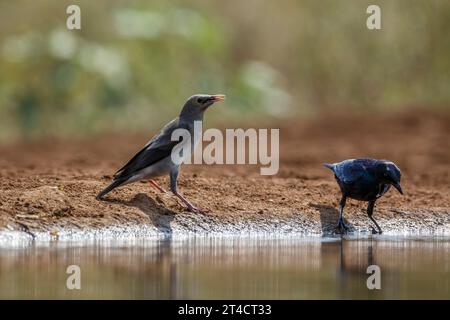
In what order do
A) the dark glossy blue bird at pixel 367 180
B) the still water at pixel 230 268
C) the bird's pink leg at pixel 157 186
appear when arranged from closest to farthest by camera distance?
the still water at pixel 230 268, the dark glossy blue bird at pixel 367 180, the bird's pink leg at pixel 157 186

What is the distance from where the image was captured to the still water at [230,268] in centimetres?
791

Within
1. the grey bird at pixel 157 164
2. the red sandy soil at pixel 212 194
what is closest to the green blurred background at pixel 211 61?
the red sandy soil at pixel 212 194

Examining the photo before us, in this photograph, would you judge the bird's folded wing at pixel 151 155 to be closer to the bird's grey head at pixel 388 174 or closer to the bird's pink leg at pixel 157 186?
the bird's pink leg at pixel 157 186

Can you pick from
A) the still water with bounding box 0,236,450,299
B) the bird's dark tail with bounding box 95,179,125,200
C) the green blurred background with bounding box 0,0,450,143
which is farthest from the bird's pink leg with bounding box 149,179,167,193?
the green blurred background with bounding box 0,0,450,143

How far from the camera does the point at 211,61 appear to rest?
988 inches

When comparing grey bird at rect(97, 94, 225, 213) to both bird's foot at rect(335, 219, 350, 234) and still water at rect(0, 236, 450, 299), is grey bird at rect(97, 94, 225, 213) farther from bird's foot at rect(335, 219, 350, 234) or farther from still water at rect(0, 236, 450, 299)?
bird's foot at rect(335, 219, 350, 234)

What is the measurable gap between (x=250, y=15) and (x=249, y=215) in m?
16.6

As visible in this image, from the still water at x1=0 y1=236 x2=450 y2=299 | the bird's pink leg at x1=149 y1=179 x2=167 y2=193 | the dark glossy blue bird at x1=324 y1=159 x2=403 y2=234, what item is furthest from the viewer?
the bird's pink leg at x1=149 y1=179 x2=167 y2=193

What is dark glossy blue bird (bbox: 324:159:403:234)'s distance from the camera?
1126 cm

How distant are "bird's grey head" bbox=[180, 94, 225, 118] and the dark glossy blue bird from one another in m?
1.87

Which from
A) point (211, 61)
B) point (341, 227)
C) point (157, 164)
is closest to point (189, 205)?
point (157, 164)
